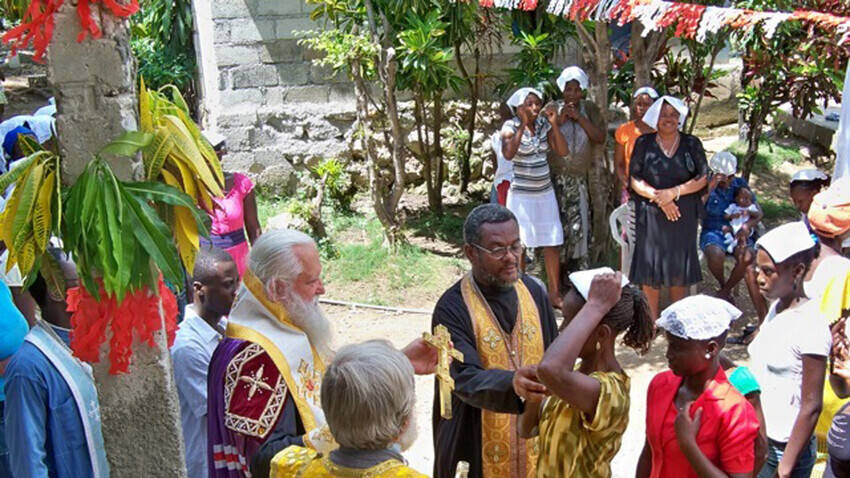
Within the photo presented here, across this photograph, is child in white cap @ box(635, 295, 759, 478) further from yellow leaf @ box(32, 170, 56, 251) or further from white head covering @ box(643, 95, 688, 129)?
white head covering @ box(643, 95, 688, 129)

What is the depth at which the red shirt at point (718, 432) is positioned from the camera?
3338mm

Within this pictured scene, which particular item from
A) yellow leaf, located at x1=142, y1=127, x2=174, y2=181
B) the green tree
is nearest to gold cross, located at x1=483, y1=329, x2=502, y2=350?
yellow leaf, located at x1=142, y1=127, x2=174, y2=181

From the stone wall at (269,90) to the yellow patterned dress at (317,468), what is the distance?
7.47 m

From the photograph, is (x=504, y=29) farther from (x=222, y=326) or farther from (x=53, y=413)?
(x=53, y=413)

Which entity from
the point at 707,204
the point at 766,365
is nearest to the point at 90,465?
the point at 766,365

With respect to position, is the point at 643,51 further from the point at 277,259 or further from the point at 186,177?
the point at 186,177

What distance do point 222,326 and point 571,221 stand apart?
4.56 meters

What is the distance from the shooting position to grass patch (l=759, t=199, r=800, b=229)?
9.95 meters

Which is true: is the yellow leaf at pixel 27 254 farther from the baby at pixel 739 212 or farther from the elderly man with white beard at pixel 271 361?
the baby at pixel 739 212

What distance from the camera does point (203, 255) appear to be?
4441 mm

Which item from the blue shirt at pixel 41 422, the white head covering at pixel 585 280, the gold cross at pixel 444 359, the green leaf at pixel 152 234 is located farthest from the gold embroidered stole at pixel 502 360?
the blue shirt at pixel 41 422

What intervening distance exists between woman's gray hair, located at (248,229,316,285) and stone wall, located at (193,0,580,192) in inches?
256

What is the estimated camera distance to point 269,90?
1025 centimetres

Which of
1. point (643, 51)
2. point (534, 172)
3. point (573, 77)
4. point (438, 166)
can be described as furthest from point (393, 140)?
point (643, 51)
